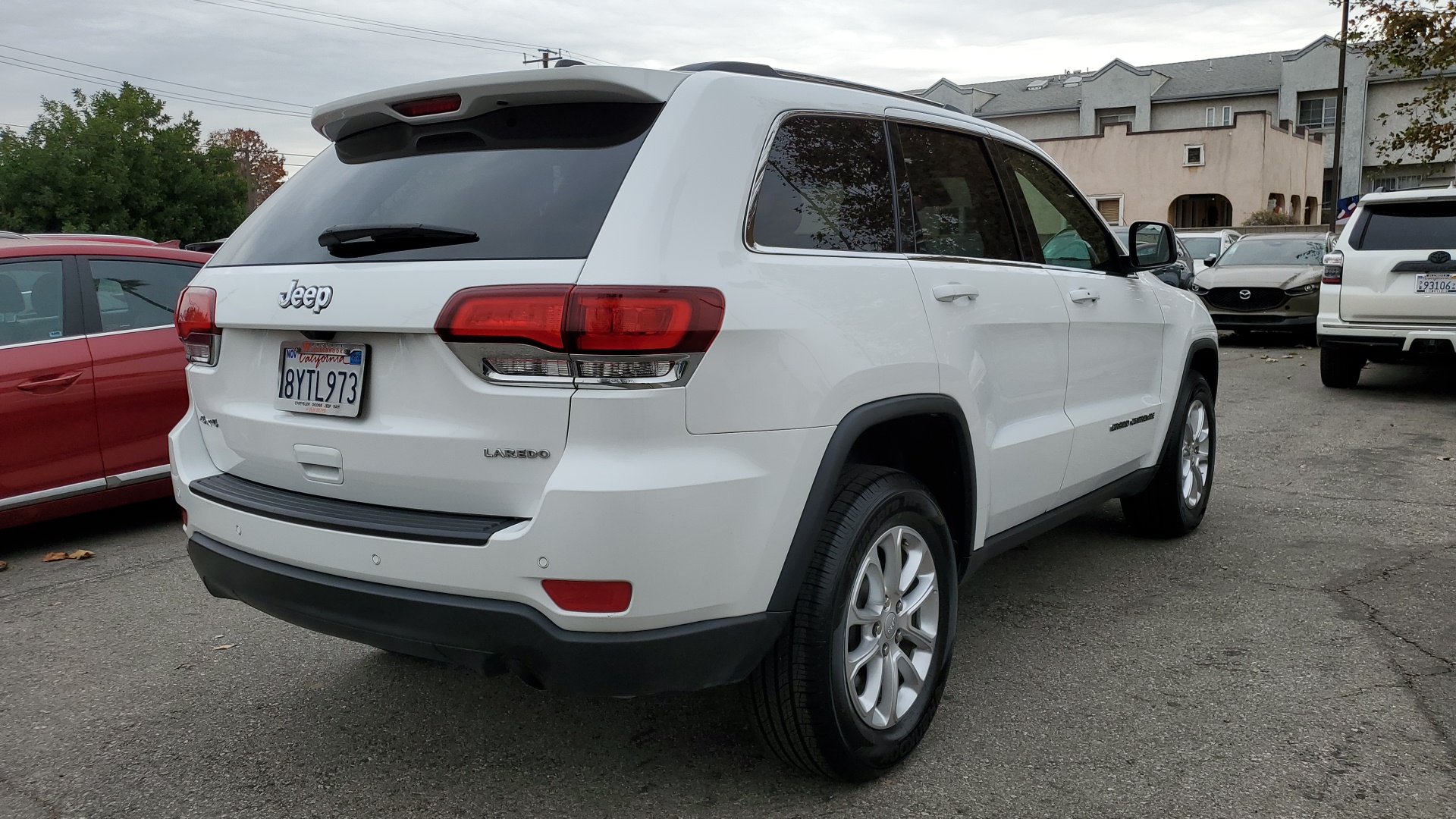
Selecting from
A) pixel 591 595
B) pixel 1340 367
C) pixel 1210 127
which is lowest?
pixel 1340 367

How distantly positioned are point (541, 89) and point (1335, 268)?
9464 millimetres

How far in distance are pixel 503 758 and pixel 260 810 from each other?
0.62 metres

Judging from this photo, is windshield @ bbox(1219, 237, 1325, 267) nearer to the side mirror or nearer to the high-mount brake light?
the side mirror

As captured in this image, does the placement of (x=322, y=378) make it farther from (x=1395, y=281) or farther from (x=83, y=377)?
(x=1395, y=281)

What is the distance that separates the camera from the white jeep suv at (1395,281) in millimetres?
9414

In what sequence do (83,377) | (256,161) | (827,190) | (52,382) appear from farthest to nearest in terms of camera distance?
(256,161) < (83,377) < (52,382) < (827,190)

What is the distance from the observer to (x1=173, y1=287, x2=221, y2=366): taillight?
9.98ft

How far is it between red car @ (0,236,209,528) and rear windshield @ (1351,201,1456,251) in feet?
30.8

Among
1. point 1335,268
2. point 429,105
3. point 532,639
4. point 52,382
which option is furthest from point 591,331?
point 1335,268

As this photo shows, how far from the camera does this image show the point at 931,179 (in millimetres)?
3443

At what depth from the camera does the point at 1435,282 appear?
9.38 metres

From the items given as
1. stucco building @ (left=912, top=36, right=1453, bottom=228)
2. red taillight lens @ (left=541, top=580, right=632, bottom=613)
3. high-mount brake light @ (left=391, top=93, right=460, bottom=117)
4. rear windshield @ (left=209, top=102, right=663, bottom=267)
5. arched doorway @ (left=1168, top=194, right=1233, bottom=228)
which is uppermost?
stucco building @ (left=912, top=36, right=1453, bottom=228)

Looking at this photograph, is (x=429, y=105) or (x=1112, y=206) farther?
(x=1112, y=206)

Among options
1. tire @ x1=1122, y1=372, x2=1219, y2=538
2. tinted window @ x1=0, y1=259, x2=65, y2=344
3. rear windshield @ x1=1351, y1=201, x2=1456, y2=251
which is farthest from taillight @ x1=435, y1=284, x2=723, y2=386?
rear windshield @ x1=1351, y1=201, x2=1456, y2=251
